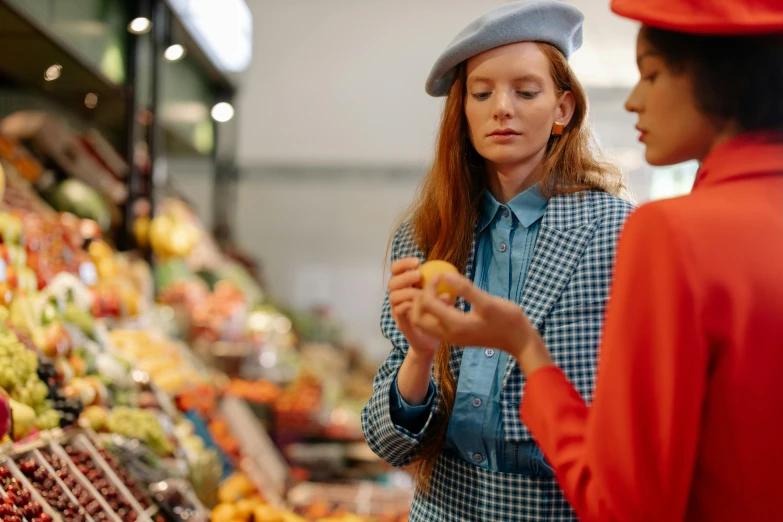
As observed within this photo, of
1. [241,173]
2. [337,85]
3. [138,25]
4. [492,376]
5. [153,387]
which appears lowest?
[153,387]

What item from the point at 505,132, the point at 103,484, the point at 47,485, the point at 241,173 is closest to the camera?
the point at 505,132

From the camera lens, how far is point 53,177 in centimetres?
499

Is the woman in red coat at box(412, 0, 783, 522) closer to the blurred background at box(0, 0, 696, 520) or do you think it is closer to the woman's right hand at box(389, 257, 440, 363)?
the woman's right hand at box(389, 257, 440, 363)

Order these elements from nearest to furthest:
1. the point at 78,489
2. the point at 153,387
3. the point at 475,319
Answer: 1. the point at 475,319
2. the point at 78,489
3. the point at 153,387

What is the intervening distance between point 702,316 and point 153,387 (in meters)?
3.35

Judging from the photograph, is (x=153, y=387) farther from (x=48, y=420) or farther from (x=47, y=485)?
(x=47, y=485)

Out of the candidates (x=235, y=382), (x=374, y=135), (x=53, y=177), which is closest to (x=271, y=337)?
(x=235, y=382)

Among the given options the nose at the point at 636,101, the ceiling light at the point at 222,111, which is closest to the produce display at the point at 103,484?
the nose at the point at 636,101

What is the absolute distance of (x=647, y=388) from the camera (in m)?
0.88

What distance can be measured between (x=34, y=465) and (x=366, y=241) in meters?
7.17

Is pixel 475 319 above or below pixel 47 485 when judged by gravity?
above

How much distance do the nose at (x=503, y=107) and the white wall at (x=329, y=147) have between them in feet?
25.4

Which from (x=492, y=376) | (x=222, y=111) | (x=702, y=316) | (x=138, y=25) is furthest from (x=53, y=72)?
(x=702, y=316)

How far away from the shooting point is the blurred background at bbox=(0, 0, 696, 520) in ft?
14.7
